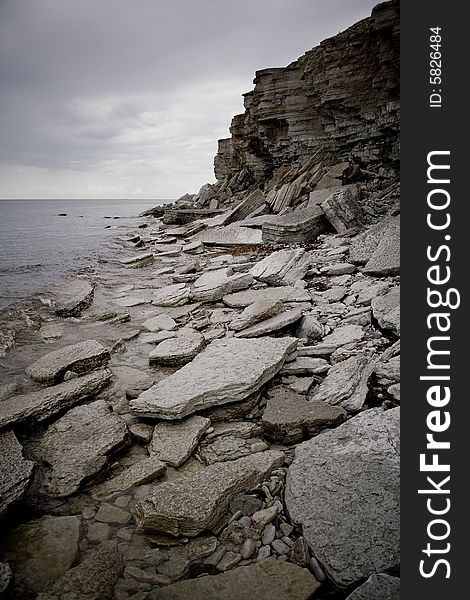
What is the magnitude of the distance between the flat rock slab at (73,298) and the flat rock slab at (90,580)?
6257mm

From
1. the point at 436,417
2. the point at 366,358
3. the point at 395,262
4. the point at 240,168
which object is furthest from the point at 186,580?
the point at 240,168

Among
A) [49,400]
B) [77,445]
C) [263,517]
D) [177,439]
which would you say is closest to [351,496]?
[263,517]

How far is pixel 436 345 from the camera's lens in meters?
1.58

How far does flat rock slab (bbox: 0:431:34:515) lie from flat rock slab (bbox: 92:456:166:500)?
1.66 feet

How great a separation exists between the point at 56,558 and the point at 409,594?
6.45ft

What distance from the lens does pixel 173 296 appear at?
26.0ft

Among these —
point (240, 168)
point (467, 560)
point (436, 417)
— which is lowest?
point (467, 560)

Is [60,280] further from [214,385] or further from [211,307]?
[214,385]

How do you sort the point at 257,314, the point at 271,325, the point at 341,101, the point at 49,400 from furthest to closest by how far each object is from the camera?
the point at 341,101 < the point at 257,314 < the point at 271,325 < the point at 49,400

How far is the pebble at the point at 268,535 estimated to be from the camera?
2.17m

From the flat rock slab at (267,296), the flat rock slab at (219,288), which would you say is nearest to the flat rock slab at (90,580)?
the flat rock slab at (267,296)

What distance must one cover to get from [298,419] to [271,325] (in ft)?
6.51

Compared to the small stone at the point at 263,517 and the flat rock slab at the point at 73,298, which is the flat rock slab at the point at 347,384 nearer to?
the small stone at the point at 263,517

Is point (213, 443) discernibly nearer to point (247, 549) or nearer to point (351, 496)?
point (247, 549)
